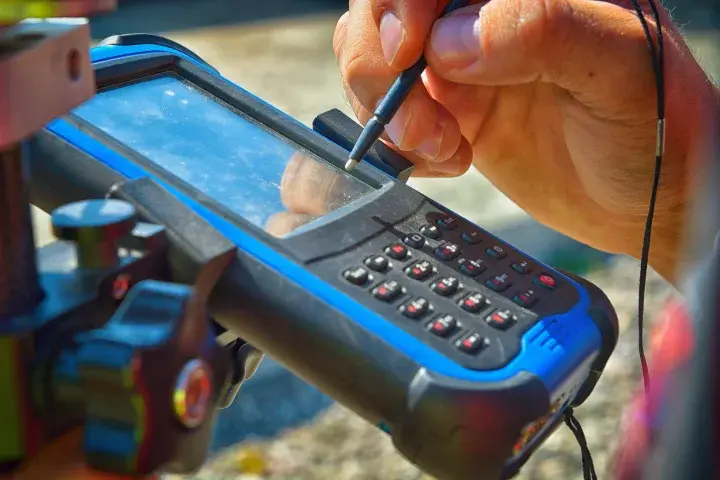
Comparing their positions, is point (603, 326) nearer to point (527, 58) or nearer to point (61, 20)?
point (527, 58)

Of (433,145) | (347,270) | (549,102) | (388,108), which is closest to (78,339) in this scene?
(347,270)

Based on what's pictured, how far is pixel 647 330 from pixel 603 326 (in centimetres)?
130

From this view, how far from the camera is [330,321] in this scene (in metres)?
0.52

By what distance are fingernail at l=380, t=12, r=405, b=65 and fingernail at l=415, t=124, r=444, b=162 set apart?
98mm

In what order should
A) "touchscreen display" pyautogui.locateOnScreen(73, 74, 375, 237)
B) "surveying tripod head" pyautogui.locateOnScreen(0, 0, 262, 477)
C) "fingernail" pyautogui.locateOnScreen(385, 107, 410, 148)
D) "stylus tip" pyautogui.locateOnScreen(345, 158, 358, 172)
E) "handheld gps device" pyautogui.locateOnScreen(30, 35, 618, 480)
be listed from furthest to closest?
"fingernail" pyautogui.locateOnScreen(385, 107, 410, 148)
"stylus tip" pyautogui.locateOnScreen(345, 158, 358, 172)
"touchscreen display" pyautogui.locateOnScreen(73, 74, 375, 237)
"handheld gps device" pyautogui.locateOnScreen(30, 35, 618, 480)
"surveying tripod head" pyautogui.locateOnScreen(0, 0, 262, 477)

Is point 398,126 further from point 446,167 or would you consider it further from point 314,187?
point 314,187

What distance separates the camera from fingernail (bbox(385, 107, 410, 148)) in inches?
34.0

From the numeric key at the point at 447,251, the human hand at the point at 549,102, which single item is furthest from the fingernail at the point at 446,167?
the numeric key at the point at 447,251

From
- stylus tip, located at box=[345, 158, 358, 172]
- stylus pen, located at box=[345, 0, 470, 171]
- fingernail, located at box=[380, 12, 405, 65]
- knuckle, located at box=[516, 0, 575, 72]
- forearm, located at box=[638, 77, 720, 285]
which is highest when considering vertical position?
knuckle, located at box=[516, 0, 575, 72]

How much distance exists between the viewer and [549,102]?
0.98 m

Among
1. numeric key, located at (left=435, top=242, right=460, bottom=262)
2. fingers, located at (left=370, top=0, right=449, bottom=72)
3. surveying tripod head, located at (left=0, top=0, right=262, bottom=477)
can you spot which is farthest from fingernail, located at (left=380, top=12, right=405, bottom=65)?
surveying tripod head, located at (left=0, top=0, right=262, bottom=477)

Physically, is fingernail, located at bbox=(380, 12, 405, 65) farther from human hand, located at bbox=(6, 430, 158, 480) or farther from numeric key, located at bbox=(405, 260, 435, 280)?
human hand, located at bbox=(6, 430, 158, 480)

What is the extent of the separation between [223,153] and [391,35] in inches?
8.8

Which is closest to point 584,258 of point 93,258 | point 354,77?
point 354,77
